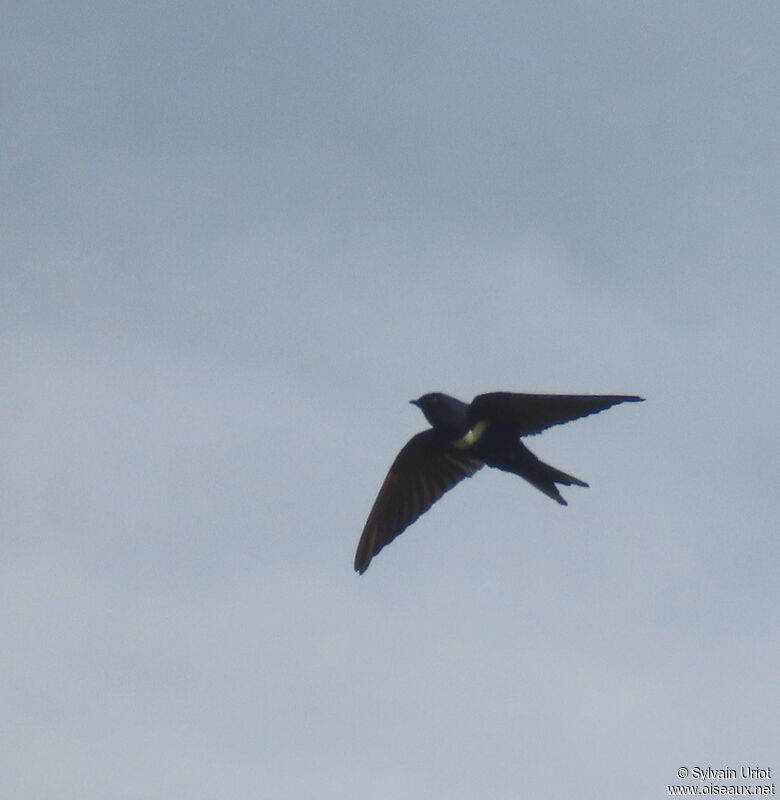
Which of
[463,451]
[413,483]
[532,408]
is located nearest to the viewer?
[532,408]

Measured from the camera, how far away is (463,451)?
955 centimetres

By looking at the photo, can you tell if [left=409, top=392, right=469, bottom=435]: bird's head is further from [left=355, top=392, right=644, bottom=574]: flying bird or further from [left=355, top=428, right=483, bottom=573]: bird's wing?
[left=355, top=428, right=483, bottom=573]: bird's wing

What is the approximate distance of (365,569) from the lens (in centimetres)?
933

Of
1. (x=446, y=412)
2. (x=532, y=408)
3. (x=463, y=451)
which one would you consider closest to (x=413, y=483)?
(x=463, y=451)

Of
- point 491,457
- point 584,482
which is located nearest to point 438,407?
point 491,457

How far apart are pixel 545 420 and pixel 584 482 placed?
60cm

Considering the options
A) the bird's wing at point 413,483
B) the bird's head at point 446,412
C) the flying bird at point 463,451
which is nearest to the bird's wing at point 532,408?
the flying bird at point 463,451

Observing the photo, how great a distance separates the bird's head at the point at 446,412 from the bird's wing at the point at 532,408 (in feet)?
0.39

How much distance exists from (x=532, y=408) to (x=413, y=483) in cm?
175

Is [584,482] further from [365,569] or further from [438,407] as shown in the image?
[365,569]

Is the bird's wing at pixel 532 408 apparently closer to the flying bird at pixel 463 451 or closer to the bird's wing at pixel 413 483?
the flying bird at pixel 463 451

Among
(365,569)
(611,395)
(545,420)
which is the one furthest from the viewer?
(365,569)

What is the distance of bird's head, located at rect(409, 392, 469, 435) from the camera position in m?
9.21

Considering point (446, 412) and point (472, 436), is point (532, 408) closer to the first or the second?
point (472, 436)
